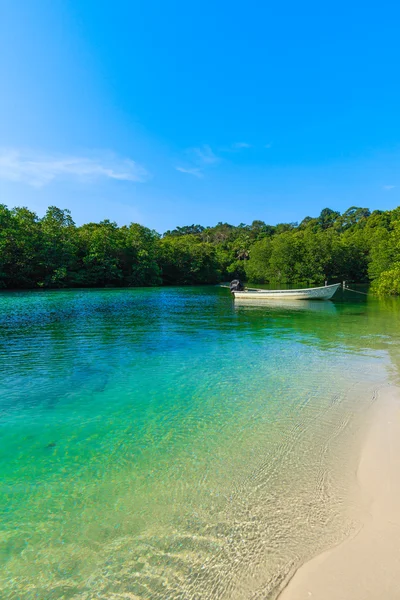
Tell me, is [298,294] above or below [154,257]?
below

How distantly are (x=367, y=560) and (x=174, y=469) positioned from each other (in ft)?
8.74

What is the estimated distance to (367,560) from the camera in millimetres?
2992

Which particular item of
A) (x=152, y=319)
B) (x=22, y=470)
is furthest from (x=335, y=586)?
(x=152, y=319)

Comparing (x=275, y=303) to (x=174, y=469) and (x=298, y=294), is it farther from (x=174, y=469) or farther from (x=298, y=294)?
(x=174, y=469)

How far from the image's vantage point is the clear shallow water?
3.03 metres

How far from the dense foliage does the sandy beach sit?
39.6 m

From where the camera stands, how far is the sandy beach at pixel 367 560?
2678 millimetres

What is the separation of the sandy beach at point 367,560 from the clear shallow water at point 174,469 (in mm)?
142

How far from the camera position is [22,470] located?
4.77 meters

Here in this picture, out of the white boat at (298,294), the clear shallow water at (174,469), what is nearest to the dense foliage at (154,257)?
the white boat at (298,294)

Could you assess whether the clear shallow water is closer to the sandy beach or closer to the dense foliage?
the sandy beach

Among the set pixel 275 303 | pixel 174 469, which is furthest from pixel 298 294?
pixel 174 469

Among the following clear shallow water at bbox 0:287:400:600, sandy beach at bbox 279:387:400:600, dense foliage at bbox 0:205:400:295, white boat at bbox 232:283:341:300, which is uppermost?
dense foliage at bbox 0:205:400:295

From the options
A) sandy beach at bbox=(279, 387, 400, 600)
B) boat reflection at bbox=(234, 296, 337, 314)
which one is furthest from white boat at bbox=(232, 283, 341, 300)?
sandy beach at bbox=(279, 387, 400, 600)
